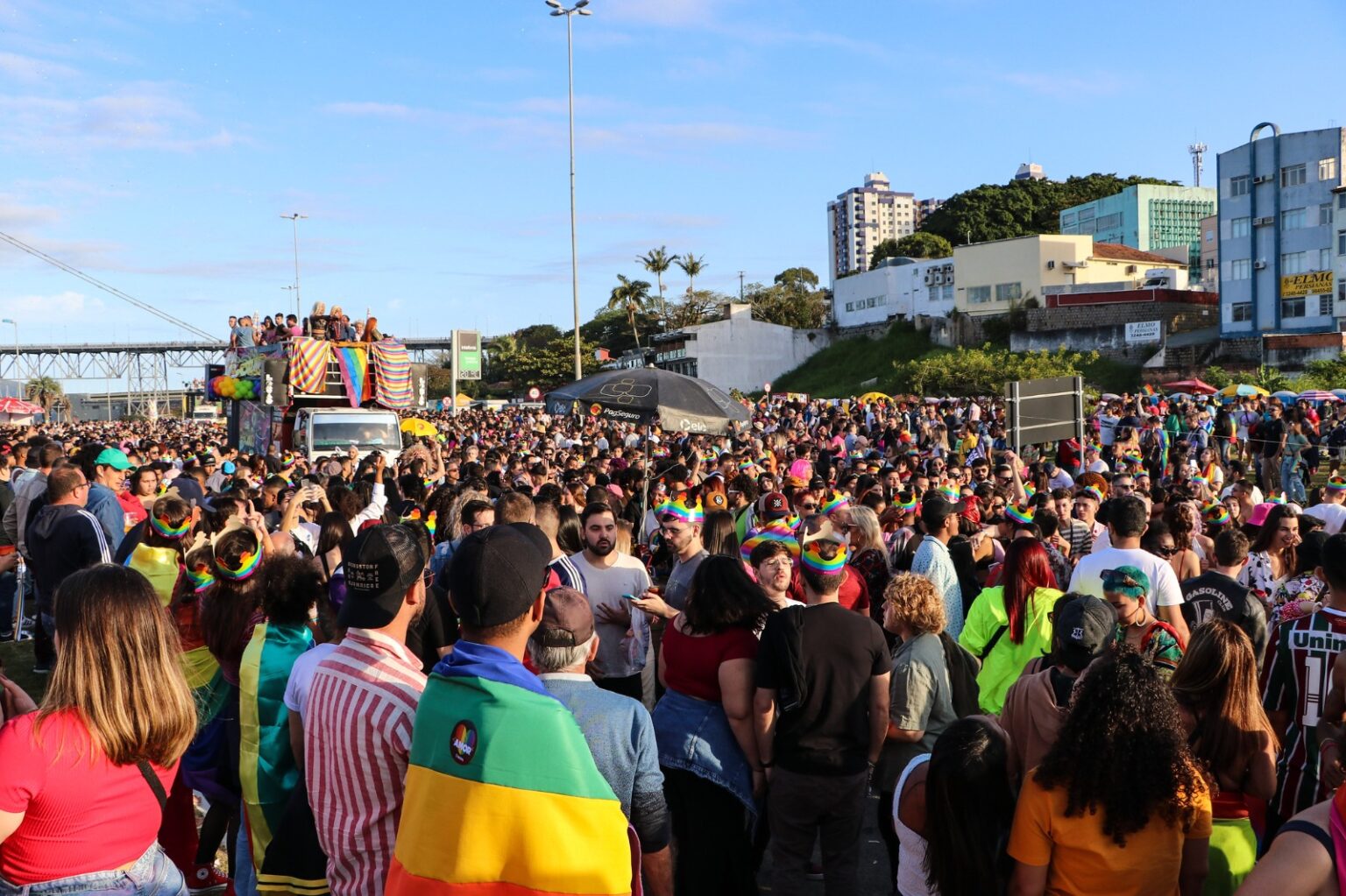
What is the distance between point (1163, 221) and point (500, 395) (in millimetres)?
56843

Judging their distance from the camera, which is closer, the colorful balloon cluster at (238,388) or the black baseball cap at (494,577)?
the black baseball cap at (494,577)

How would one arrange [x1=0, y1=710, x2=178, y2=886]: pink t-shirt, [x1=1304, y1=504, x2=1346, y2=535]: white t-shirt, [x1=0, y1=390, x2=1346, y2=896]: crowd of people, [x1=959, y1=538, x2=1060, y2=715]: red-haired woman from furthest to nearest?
[x1=1304, y1=504, x2=1346, y2=535]: white t-shirt
[x1=959, y1=538, x2=1060, y2=715]: red-haired woman
[x1=0, y1=710, x2=178, y2=886]: pink t-shirt
[x1=0, y1=390, x2=1346, y2=896]: crowd of people

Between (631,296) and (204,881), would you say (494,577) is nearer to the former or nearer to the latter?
(204,881)

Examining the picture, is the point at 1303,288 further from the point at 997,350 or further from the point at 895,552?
the point at 895,552

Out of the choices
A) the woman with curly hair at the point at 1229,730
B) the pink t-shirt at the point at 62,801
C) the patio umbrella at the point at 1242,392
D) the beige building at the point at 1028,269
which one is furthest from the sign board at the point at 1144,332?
the pink t-shirt at the point at 62,801

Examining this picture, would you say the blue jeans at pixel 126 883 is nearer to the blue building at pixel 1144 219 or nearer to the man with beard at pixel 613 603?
the man with beard at pixel 613 603

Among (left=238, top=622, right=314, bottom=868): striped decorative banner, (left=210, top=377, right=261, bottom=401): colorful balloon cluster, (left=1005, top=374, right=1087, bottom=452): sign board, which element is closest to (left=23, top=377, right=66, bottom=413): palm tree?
(left=210, top=377, right=261, bottom=401): colorful balloon cluster

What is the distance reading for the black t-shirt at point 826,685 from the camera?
13.9 ft

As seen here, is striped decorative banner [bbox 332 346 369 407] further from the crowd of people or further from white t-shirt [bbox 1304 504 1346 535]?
white t-shirt [bbox 1304 504 1346 535]

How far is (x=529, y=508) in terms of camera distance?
20.1ft

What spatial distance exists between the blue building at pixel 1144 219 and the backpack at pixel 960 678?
84.9 m

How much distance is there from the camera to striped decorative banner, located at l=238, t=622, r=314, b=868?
151 inches

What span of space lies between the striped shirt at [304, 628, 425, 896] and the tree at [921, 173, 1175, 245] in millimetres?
82961

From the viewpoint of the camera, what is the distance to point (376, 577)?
289cm
